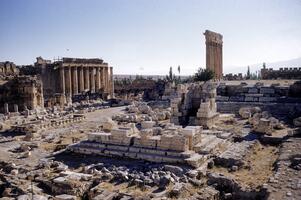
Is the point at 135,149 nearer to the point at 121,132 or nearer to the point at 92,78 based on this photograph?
the point at 121,132

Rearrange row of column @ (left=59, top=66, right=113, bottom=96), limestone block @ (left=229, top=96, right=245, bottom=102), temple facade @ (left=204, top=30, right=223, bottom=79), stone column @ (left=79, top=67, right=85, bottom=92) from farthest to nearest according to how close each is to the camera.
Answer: temple facade @ (left=204, top=30, right=223, bottom=79) < stone column @ (left=79, top=67, right=85, bottom=92) < row of column @ (left=59, top=66, right=113, bottom=96) < limestone block @ (left=229, top=96, right=245, bottom=102)

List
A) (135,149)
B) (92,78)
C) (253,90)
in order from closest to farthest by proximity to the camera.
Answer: (135,149) < (253,90) < (92,78)

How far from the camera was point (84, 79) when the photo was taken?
173 ft

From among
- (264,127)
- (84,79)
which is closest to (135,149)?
(264,127)

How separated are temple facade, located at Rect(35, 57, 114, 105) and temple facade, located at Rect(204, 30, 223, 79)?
54.7 feet

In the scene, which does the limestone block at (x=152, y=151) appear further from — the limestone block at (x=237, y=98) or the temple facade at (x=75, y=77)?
the temple facade at (x=75, y=77)

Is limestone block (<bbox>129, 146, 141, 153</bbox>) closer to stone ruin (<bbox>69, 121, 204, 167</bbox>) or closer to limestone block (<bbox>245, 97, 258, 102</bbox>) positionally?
stone ruin (<bbox>69, 121, 204, 167</bbox>)

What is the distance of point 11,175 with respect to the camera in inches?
604

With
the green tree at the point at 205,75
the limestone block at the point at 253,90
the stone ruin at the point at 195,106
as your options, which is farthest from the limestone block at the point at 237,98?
the green tree at the point at 205,75

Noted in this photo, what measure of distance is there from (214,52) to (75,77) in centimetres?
2281

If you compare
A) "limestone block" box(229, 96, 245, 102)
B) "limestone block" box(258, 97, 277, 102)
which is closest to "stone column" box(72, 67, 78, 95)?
"limestone block" box(229, 96, 245, 102)

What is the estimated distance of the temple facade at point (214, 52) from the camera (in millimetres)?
52250

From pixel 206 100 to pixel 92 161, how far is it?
1160 centimetres

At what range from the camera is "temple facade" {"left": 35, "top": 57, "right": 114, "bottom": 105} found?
4894cm
